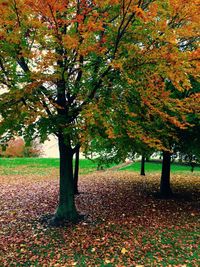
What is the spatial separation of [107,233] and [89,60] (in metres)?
4.59

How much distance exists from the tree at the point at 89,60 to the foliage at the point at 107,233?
2568mm

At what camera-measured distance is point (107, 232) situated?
327 inches

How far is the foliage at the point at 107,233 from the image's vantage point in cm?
672

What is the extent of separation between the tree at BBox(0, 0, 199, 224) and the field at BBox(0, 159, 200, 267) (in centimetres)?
256

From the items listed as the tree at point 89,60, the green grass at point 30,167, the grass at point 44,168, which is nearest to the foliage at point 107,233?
the tree at point 89,60

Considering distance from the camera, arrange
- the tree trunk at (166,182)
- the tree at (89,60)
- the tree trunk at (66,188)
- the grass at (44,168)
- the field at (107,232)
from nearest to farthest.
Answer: the tree at (89,60)
the field at (107,232)
the tree trunk at (66,188)
the tree trunk at (166,182)
the grass at (44,168)

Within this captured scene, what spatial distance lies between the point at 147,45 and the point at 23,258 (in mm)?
5812

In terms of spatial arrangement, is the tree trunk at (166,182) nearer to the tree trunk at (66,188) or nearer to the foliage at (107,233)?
the foliage at (107,233)

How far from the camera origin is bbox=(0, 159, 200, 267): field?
6.72m

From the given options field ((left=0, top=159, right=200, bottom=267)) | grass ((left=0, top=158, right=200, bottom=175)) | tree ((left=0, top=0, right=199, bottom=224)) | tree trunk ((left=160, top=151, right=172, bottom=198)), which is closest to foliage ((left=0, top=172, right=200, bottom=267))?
field ((left=0, top=159, right=200, bottom=267))

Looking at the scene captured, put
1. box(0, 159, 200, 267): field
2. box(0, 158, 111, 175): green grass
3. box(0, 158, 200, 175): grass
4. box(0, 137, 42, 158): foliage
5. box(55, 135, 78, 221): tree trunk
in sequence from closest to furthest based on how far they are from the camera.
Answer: box(0, 159, 200, 267): field → box(55, 135, 78, 221): tree trunk → box(0, 158, 111, 175): green grass → box(0, 158, 200, 175): grass → box(0, 137, 42, 158): foliage

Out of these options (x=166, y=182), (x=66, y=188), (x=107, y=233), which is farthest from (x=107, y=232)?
(x=166, y=182)

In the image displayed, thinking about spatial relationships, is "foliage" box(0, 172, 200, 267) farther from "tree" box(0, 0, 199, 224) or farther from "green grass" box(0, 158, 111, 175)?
"green grass" box(0, 158, 111, 175)

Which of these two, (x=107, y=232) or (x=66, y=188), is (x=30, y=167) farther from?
(x=107, y=232)
